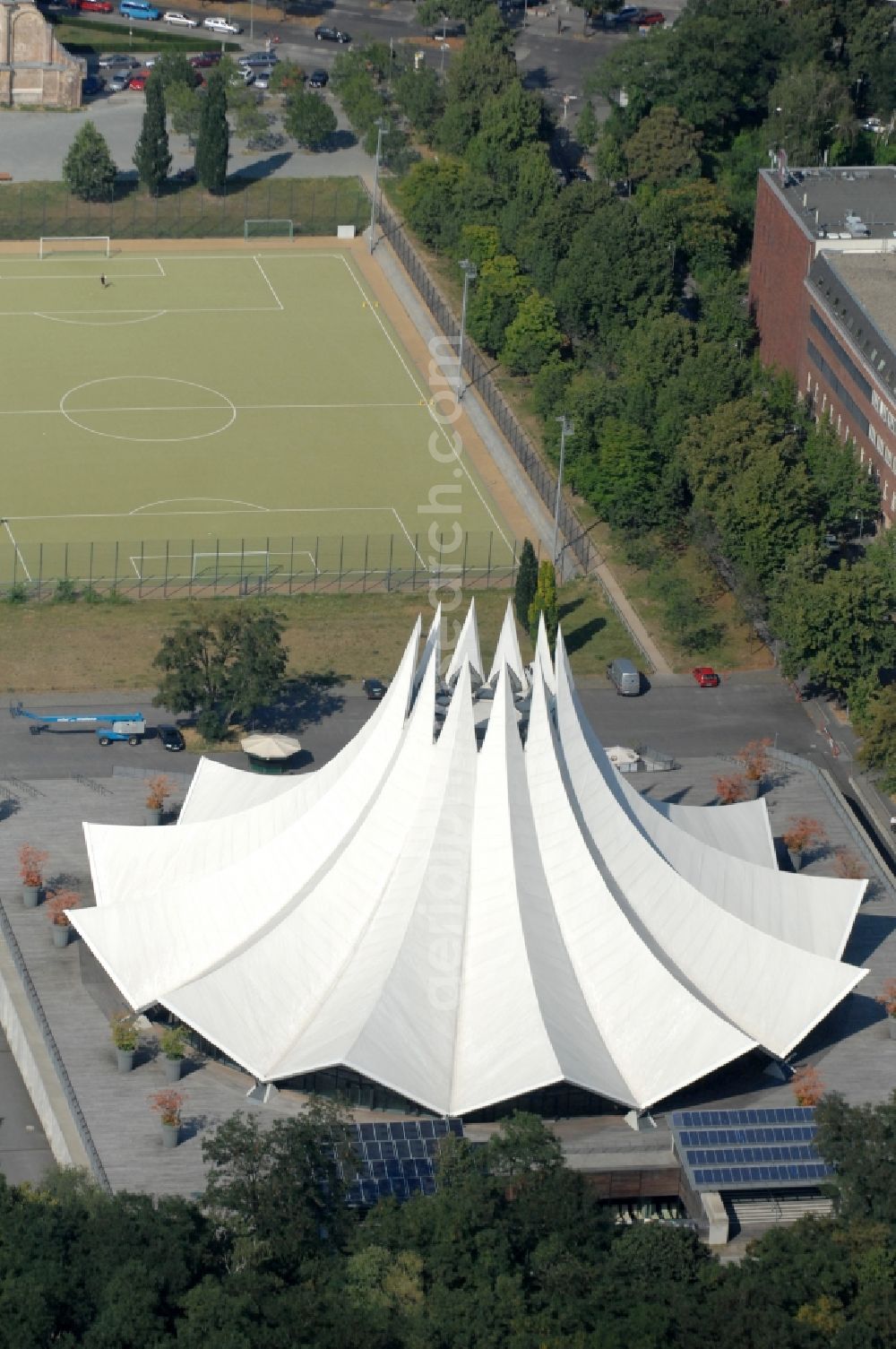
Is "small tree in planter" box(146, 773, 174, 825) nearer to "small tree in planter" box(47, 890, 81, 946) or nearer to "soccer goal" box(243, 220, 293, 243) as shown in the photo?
"small tree in planter" box(47, 890, 81, 946)

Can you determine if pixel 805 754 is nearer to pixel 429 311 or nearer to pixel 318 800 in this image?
pixel 318 800

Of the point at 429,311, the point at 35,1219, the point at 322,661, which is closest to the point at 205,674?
the point at 322,661

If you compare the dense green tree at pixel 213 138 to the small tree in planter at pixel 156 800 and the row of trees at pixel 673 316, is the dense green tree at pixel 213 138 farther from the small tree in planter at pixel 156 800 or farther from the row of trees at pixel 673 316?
the small tree in planter at pixel 156 800

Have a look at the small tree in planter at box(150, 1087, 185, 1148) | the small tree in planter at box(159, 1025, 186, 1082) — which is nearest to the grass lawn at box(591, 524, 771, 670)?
the small tree in planter at box(159, 1025, 186, 1082)

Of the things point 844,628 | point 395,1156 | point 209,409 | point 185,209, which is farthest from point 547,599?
point 185,209

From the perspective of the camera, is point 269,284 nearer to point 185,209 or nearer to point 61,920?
point 185,209
